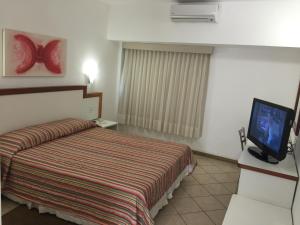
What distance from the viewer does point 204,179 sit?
3639mm

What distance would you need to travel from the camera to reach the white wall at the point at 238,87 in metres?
3.79

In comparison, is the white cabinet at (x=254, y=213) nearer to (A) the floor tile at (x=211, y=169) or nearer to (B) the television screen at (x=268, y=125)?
(B) the television screen at (x=268, y=125)

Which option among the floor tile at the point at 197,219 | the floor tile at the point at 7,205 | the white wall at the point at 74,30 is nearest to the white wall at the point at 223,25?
the white wall at the point at 74,30

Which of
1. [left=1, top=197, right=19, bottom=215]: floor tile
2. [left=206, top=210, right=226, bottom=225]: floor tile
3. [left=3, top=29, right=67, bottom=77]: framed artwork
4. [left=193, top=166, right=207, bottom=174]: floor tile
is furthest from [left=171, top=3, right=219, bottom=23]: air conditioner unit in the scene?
[left=1, top=197, right=19, bottom=215]: floor tile

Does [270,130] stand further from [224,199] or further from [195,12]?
[195,12]

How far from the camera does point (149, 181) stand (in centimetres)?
225

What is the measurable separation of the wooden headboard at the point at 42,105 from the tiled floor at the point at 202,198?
0.89m

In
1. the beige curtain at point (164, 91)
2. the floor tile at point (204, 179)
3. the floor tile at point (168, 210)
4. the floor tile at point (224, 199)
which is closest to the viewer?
the floor tile at point (168, 210)

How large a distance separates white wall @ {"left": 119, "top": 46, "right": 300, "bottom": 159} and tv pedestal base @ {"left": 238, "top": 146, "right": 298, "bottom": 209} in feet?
5.90

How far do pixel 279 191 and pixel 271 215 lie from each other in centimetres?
28

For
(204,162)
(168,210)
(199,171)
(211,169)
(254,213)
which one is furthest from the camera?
(204,162)

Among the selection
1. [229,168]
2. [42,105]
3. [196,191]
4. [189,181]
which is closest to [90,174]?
[42,105]

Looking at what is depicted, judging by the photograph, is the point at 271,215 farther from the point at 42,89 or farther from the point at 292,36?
the point at 42,89

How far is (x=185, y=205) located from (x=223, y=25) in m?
2.42
